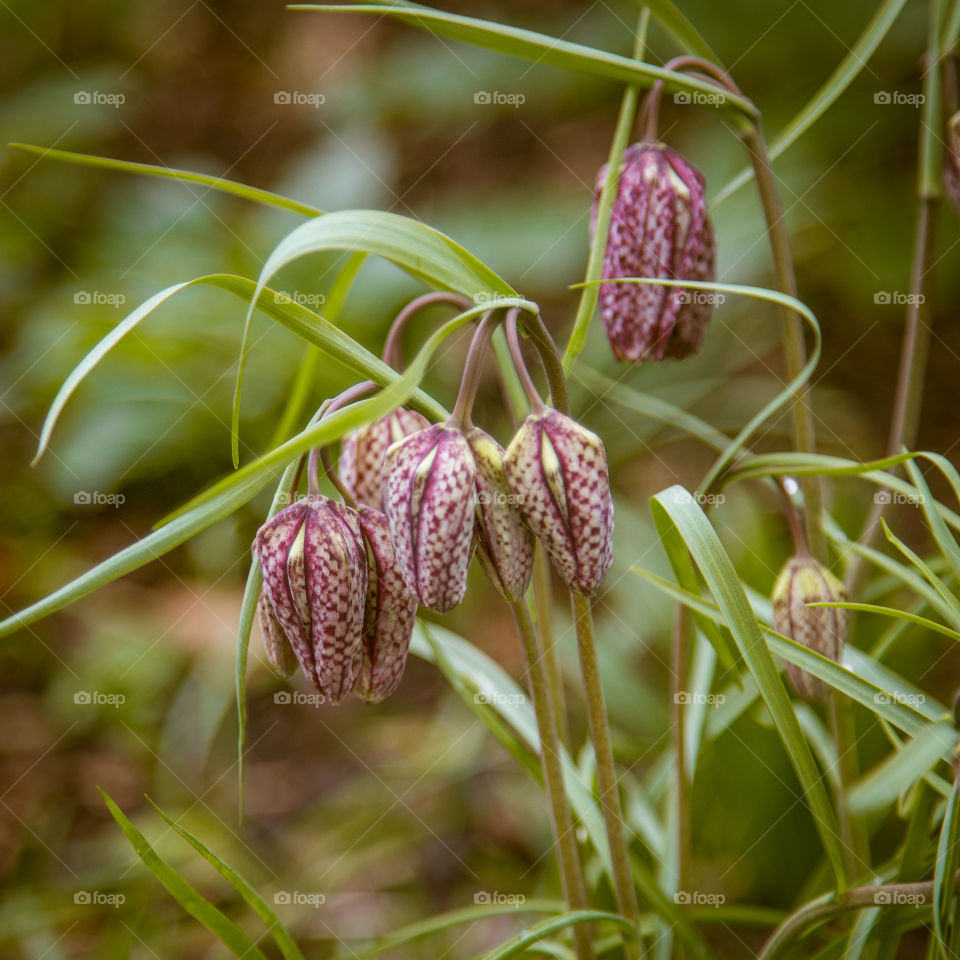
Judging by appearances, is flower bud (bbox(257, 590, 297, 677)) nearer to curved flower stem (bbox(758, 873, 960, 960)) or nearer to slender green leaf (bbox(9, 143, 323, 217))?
slender green leaf (bbox(9, 143, 323, 217))

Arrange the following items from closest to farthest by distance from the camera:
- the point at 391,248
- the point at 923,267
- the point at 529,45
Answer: the point at 391,248
the point at 529,45
the point at 923,267

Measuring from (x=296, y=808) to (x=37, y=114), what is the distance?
253cm

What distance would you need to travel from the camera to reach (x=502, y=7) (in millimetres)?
3412

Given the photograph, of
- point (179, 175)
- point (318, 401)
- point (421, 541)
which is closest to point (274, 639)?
point (421, 541)

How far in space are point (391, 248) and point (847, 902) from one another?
79cm

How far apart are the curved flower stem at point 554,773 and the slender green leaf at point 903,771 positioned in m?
0.39

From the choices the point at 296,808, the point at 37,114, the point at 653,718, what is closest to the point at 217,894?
the point at 296,808

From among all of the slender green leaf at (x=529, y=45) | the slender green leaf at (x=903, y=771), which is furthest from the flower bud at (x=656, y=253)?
the slender green leaf at (x=903, y=771)

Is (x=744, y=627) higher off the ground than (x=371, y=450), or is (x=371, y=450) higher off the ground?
(x=371, y=450)

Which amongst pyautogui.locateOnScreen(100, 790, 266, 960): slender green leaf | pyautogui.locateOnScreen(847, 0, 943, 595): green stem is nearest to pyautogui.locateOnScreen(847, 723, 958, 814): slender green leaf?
pyautogui.locateOnScreen(847, 0, 943, 595): green stem

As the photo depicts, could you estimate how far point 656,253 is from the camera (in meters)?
1.10

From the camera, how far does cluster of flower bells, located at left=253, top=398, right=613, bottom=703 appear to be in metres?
0.81

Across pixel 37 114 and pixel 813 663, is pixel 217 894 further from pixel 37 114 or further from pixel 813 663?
pixel 37 114

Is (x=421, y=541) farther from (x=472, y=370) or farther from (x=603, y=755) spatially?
(x=603, y=755)
